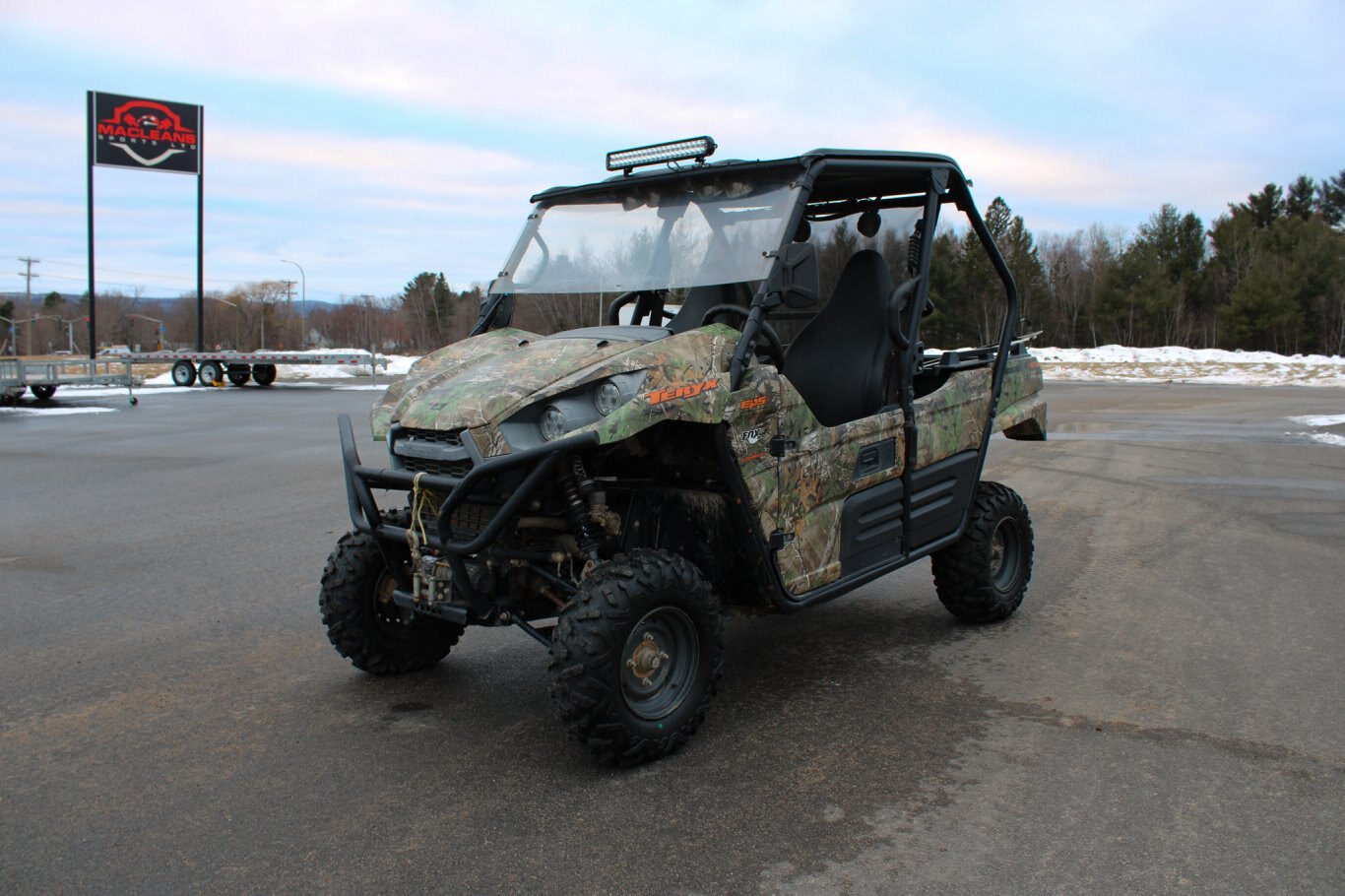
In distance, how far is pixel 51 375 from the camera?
2372 cm

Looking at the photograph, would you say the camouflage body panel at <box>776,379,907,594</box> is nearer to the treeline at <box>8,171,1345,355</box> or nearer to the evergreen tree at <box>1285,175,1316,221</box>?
the treeline at <box>8,171,1345,355</box>

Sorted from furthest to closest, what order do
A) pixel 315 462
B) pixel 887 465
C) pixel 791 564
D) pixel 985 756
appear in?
pixel 315 462, pixel 887 465, pixel 791 564, pixel 985 756

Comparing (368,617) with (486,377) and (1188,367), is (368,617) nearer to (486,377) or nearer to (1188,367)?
(486,377)

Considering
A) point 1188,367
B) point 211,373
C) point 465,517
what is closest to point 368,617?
point 465,517

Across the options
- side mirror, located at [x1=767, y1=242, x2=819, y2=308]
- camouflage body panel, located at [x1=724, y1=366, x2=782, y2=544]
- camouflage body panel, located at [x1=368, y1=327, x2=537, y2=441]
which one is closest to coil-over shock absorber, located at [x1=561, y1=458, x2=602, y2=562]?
camouflage body panel, located at [x1=724, y1=366, x2=782, y2=544]

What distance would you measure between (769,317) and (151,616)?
12.7ft

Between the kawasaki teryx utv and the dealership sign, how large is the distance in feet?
129

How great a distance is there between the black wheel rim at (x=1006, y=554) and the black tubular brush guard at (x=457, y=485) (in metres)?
3.22

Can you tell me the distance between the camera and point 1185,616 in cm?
→ 616

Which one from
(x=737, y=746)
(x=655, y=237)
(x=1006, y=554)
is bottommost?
(x=737, y=746)

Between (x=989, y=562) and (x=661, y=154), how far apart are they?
2.79 m

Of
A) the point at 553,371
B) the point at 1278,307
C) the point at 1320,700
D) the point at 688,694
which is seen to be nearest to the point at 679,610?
the point at 688,694

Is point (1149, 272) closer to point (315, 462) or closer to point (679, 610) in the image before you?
point (315, 462)

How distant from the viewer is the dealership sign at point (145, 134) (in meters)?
38.5
